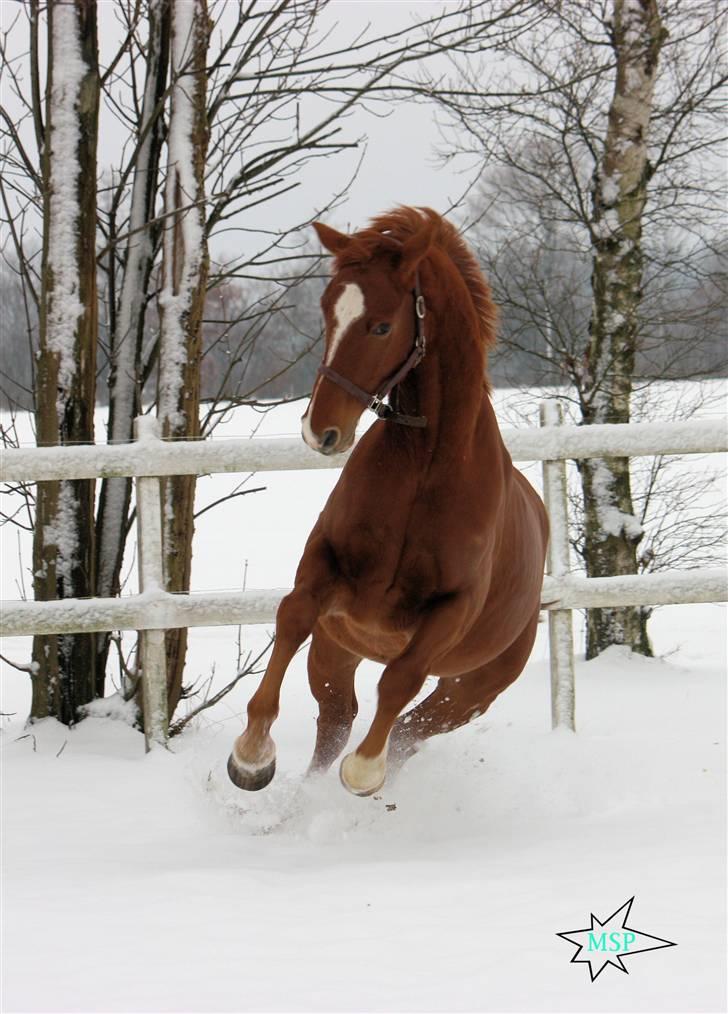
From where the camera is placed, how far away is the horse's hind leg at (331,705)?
13.5 feet

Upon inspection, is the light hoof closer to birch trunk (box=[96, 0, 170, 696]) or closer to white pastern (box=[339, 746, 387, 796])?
white pastern (box=[339, 746, 387, 796])

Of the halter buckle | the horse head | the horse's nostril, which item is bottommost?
the horse's nostril

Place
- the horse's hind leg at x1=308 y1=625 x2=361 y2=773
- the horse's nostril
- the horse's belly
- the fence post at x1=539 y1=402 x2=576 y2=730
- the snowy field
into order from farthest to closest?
the fence post at x1=539 y1=402 x2=576 y2=730 < the horse's hind leg at x1=308 y1=625 x2=361 y2=773 < the horse's belly < the horse's nostril < the snowy field

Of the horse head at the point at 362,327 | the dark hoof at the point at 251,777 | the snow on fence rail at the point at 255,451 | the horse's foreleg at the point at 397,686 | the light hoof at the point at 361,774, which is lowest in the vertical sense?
the dark hoof at the point at 251,777

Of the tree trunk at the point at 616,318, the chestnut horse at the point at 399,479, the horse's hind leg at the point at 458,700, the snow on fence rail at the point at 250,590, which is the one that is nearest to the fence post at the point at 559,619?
the snow on fence rail at the point at 250,590

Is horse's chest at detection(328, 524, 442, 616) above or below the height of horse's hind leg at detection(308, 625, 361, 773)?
above

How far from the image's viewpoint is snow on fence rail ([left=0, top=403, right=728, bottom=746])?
4.48 meters

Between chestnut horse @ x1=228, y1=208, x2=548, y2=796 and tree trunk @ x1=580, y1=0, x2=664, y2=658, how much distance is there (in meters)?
4.72

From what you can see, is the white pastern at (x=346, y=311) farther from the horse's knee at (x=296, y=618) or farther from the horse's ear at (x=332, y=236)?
the horse's knee at (x=296, y=618)

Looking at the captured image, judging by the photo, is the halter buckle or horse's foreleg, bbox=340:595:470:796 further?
horse's foreleg, bbox=340:595:470:796

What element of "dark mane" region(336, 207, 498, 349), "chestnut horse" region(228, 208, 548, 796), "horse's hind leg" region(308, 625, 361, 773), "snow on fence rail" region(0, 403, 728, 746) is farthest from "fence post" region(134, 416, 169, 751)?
"dark mane" region(336, 207, 498, 349)

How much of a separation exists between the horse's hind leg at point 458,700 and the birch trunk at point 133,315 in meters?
1.86

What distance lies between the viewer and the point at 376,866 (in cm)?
310

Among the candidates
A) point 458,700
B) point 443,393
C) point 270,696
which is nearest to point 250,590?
point 458,700
